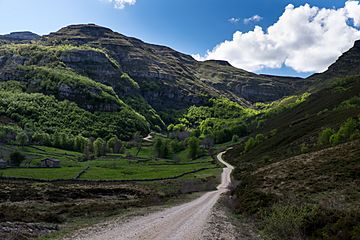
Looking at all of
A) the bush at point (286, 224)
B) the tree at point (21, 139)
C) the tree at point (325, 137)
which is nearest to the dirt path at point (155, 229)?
the bush at point (286, 224)

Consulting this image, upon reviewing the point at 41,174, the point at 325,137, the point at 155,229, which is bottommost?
the point at 41,174

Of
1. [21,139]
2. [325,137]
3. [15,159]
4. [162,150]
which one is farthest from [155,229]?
[21,139]

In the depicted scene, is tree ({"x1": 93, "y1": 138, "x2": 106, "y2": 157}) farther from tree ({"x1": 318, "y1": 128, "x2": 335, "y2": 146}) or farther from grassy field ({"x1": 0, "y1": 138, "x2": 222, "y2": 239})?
tree ({"x1": 318, "y1": 128, "x2": 335, "y2": 146})

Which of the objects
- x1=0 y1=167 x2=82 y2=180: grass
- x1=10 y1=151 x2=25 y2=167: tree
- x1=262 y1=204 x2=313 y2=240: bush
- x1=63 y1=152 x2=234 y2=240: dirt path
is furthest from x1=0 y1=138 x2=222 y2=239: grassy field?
x1=262 y1=204 x2=313 y2=240: bush

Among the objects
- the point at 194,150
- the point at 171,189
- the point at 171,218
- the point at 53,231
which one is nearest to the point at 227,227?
the point at 171,218

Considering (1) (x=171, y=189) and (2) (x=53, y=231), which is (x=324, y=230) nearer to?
(2) (x=53, y=231)

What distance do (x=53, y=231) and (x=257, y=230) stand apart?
1877 centimetres

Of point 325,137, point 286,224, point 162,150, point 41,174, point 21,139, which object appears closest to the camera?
point 286,224

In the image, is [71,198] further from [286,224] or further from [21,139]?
[21,139]

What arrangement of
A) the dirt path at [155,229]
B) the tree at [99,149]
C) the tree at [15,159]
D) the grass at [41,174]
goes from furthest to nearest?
the tree at [99,149]
the tree at [15,159]
the grass at [41,174]
the dirt path at [155,229]

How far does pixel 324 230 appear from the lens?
28.1 metres

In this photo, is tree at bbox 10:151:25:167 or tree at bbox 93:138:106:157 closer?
tree at bbox 10:151:25:167

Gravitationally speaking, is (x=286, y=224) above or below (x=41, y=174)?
above

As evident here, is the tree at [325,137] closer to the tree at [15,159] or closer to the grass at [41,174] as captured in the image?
the grass at [41,174]
